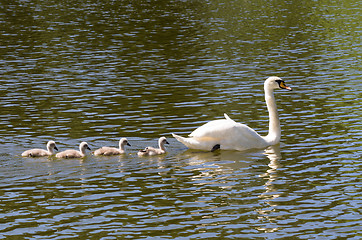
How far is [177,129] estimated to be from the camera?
22.6 m

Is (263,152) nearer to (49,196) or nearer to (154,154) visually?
(154,154)

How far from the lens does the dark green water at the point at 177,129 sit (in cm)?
1417

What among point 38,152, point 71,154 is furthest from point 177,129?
point 38,152

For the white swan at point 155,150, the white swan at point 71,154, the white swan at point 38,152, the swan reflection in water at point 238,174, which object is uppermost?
the white swan at point 38,152

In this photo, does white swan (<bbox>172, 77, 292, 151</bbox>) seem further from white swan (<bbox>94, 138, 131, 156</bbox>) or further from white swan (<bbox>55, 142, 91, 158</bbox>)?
white swan (<bbox>55, 142, 91, 158</bbox>)

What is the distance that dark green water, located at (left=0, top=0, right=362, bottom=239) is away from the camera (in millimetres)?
14172

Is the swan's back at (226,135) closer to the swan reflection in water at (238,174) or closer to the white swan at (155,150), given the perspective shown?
the swan reflection in water at (238,174)

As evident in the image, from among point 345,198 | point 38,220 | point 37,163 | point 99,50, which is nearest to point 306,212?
point 345,198

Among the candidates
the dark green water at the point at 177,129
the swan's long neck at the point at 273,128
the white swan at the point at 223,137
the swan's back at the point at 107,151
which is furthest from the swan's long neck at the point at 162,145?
the swan's long neck at the point at 273,128

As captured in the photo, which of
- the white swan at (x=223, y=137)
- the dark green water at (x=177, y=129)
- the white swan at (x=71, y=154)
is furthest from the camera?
the white swan at (x=223, y=137)

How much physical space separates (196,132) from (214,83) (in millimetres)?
11438

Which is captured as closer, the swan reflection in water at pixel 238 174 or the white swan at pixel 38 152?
the swan reflection in water at pixel 238 174

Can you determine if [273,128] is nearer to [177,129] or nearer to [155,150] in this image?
[177,129]

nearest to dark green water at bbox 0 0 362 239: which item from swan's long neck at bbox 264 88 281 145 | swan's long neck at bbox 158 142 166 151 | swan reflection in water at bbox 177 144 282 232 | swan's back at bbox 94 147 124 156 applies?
swan reflection in water at bbox 177 144 282 232
